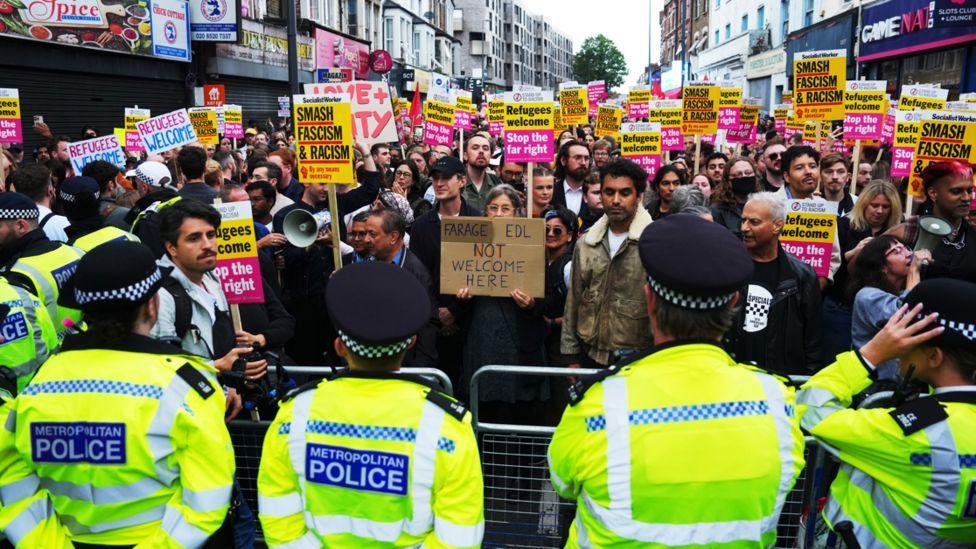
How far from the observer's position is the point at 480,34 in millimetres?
96938

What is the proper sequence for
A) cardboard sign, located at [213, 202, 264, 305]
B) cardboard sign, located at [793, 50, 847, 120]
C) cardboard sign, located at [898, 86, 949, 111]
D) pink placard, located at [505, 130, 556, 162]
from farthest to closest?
cardboard sign, located at [793, 50, 847, 120], cardboard sign, located at [898, 86, 949, 111], pink placard, located at [505, 130, 556, 162], cardboard sign, located at [213, 202, 264, 305]

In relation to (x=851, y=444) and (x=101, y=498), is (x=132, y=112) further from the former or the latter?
(x=851, y=444)

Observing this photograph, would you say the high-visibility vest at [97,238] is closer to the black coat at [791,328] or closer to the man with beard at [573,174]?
the black coat at [791,328]

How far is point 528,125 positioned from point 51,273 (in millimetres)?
4572

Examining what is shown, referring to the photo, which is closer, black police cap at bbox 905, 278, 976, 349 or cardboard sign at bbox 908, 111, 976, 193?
black police cap at bbox 905, 278, 976, 349

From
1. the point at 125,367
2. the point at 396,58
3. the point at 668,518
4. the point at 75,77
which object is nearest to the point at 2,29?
the point at 75,77

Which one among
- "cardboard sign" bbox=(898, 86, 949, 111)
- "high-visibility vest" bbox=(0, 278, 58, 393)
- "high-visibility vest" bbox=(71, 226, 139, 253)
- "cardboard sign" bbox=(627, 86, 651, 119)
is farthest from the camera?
"cardboard sign" bbox=(627, 86, 651, 119)

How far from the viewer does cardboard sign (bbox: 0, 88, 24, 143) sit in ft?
31.8

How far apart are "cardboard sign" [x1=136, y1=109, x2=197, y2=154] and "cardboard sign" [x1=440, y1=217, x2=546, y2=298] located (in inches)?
225

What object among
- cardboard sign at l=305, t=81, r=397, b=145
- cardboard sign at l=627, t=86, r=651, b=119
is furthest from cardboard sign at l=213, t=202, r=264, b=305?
cardboard sign at l=627, t=86, r=651, b=119

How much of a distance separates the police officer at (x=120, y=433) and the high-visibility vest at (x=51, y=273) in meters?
2.06

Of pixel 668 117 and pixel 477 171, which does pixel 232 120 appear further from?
pixel 668 117

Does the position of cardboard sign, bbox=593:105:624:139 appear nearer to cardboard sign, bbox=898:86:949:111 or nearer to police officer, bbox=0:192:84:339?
cardboard sign, bbox=898:86:949:111

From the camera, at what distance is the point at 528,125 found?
763cm
